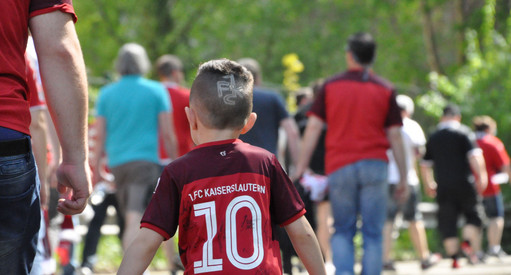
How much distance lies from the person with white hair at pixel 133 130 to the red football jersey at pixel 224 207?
464cm

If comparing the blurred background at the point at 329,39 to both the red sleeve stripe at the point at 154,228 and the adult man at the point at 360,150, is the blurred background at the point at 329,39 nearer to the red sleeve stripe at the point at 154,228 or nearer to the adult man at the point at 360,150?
the adult man at the point at 360,150

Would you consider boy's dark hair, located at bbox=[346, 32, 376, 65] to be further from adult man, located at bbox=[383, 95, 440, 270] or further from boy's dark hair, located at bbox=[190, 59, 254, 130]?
boy's dark hair, located at bbox=[190, 59, 254, 130]

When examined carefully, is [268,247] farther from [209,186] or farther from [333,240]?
[333,240]

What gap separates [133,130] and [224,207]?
15.7ft

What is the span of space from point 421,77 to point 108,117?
2629 cm

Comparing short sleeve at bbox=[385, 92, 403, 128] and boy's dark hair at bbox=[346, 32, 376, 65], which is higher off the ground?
boy's dark hair at bbox=[346, 32, 376, 65]

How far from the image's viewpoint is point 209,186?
337cm

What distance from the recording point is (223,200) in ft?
11.0

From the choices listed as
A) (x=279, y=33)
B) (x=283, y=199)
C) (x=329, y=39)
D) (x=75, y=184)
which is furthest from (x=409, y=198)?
(x=329, y=39)

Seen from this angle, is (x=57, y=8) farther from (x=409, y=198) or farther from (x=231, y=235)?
(x=409, y=198)

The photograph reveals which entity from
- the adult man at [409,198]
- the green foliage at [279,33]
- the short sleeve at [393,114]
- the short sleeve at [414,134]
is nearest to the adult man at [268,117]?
the short sleeve at [393,114]

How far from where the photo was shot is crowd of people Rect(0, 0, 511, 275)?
3008 millimetres

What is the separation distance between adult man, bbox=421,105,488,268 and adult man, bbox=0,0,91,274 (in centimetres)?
915

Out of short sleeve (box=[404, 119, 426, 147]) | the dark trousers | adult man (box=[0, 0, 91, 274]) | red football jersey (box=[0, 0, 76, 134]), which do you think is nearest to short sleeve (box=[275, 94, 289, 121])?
the dark trousers
